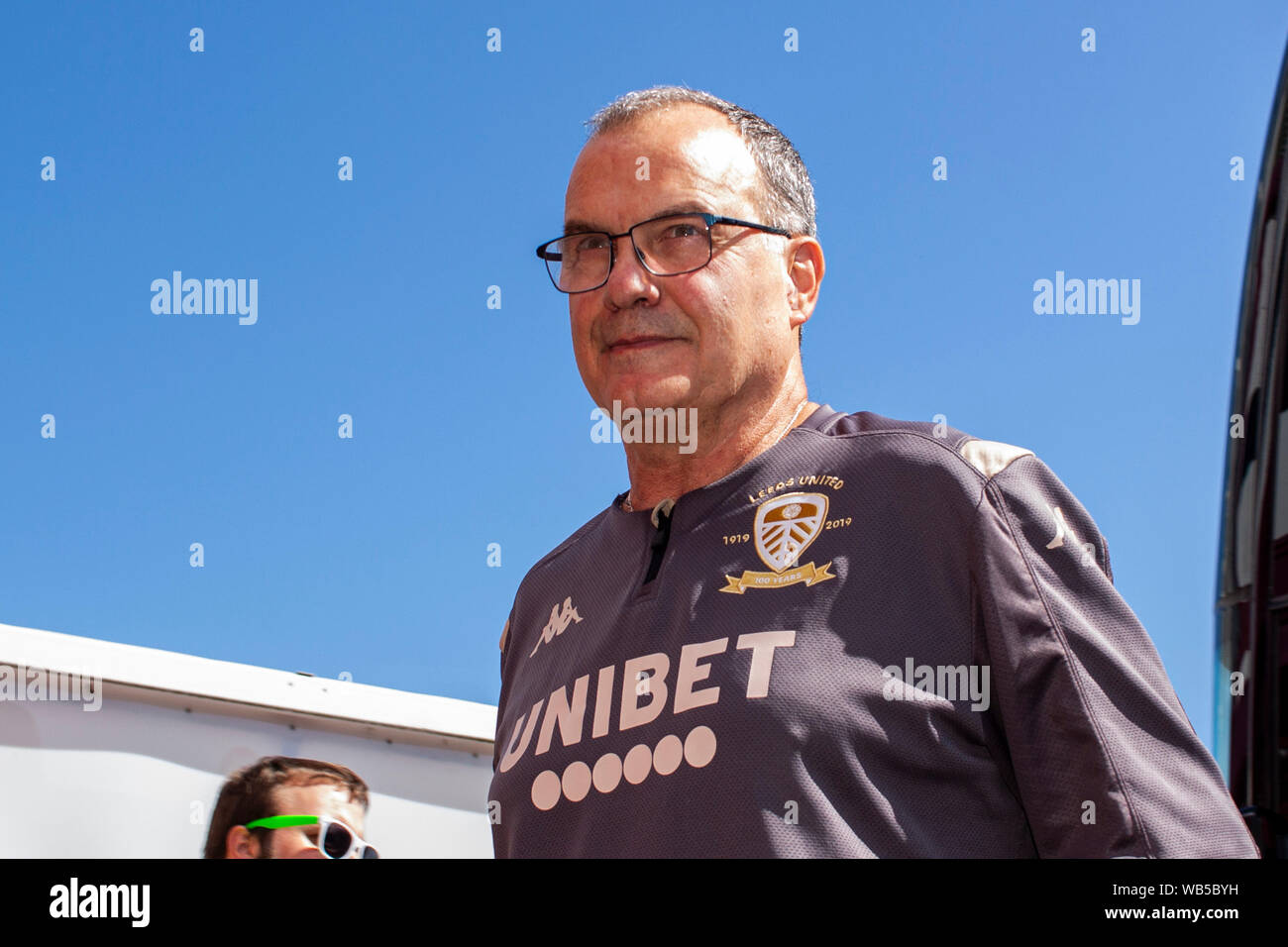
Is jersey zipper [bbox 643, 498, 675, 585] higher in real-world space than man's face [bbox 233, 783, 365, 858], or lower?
higher

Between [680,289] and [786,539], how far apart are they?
1.37 ft

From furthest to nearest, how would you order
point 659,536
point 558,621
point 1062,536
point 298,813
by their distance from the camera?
point 298,813
point 558,621
point 659,536
point 1062,536

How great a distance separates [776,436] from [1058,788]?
0.72 m

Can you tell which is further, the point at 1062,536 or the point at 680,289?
the point at 680,289

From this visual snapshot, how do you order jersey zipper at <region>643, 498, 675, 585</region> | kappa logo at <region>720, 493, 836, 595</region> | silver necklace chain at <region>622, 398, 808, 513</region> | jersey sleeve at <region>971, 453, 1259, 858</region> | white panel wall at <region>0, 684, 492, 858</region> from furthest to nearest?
1. white panel wall at <region>0, 684, 492, 858</region>
2. silver necklace chain at <region>622, 398, 808, 513</region>
3. jersey zipper at <region>643, 498, 675, 585</region>
4. kappa logo at <region>720, 493, 836, 595</region>
5. jersey sleeve at <region>971, 453, 1259, 858</region>

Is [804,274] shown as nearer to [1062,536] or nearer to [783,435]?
[783,435]

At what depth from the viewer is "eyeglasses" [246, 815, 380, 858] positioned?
3.52m

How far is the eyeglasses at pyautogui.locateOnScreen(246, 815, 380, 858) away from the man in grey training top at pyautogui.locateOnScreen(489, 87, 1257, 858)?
1790 millimetres

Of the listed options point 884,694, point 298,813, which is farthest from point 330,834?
point 884,694

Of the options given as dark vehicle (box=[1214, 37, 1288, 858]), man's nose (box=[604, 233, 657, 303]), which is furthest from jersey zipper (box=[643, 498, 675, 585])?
dark vehicle (box=[1214, 37, 1288, 858])

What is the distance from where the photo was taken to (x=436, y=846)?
3.89m

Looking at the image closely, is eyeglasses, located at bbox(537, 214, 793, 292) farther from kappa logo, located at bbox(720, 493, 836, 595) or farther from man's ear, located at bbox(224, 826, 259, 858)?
man's ear, located at bbox(224, 826, 259, 858)

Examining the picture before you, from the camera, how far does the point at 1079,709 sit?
1380 millimetres
